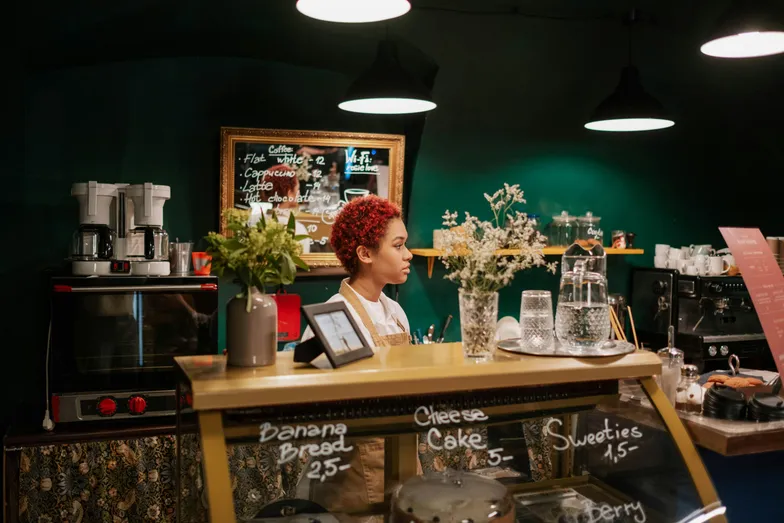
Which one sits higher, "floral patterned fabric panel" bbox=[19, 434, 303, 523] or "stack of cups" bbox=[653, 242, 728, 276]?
"stack of cups" bbox=[653, 242, 728, 276]

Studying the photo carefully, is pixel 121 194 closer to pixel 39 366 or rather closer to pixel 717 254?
pixel 39 366

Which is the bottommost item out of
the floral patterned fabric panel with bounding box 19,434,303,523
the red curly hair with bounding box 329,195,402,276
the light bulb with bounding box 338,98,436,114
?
the floral patterned fabric panel with bounding box 19,434,303,523

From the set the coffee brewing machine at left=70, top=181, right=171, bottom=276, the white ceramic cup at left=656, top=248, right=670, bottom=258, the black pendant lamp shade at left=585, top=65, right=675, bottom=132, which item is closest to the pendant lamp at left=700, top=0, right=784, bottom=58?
the black pendant lamp shade at left=585, top=65, right=675, bottom=132

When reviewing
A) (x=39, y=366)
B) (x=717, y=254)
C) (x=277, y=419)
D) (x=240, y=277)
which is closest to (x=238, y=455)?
(x=277, y=419)

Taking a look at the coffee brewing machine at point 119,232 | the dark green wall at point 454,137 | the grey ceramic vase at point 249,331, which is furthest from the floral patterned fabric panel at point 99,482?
the grey ceramic vase at point 249,331

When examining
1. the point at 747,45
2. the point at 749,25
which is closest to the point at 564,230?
the point at 747,45

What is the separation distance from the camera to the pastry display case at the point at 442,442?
1.65m

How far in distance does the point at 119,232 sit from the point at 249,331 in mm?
2048

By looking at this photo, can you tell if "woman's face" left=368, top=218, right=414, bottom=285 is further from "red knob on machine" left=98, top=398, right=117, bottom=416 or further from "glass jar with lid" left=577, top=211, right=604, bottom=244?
"glass jar with lid" left=577, top=211, right=604, bottom=244

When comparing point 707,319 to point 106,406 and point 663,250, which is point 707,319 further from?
point 106,406

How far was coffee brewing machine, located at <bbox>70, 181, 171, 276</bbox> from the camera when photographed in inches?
135

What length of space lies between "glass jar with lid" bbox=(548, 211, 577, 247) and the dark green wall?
0.16 metres

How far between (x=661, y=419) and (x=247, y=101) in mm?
3085

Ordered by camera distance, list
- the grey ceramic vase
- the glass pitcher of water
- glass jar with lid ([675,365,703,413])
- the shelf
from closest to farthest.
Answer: the grey ceramic vase
the glass pitcher of water
glass jar with lid ([675,365,703,413])
the shelf
